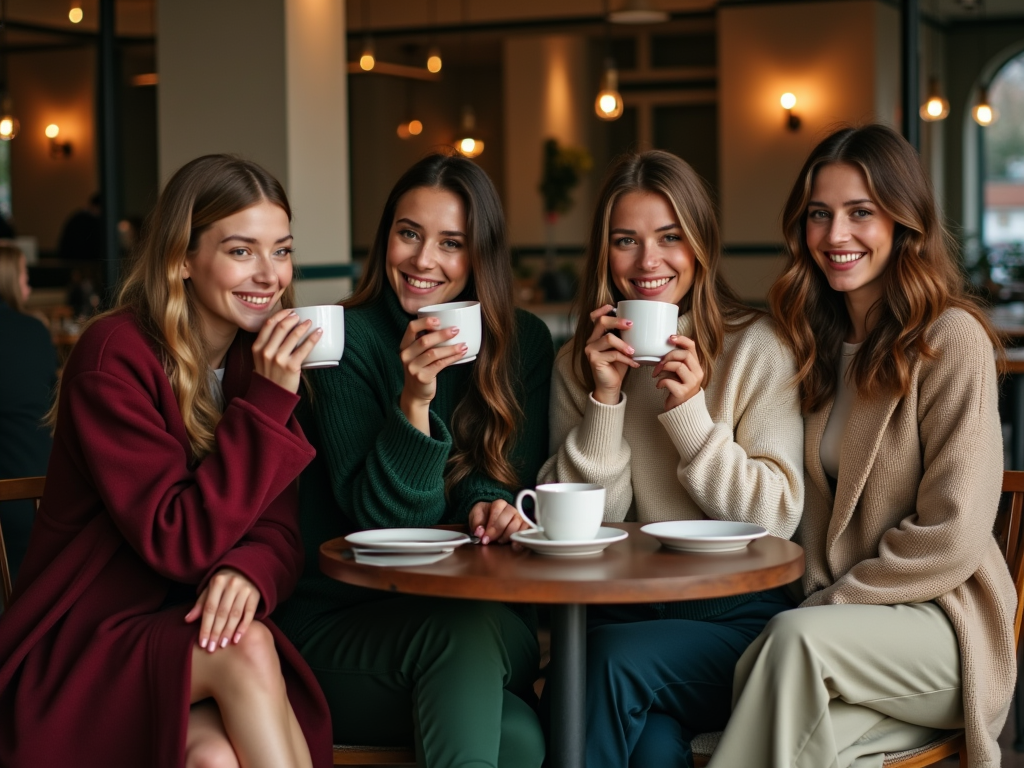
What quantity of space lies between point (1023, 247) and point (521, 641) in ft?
31.0

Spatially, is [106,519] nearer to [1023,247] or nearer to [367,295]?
[367,295]

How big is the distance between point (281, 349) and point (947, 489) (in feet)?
3.53

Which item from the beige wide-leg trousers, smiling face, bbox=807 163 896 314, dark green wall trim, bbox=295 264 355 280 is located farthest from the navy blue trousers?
dark green wall trim, bbox=295 264 355 280

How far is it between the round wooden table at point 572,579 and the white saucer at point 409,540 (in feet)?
0.07

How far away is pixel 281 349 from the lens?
188cm

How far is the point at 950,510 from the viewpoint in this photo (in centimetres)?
191

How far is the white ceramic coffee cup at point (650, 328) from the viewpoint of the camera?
1999 mm

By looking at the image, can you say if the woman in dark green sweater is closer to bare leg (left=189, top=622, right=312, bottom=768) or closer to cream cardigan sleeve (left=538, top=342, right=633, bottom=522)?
cream cardigan sleeve (left=538, top=342, right=633, bottom=522)

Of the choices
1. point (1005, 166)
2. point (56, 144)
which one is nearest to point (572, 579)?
point (56, 144)

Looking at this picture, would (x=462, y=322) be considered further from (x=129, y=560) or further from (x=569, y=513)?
(x=129, y=560)

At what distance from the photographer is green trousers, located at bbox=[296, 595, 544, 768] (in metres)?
1.81

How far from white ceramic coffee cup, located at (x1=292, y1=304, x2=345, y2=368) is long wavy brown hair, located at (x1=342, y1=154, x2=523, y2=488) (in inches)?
15.2

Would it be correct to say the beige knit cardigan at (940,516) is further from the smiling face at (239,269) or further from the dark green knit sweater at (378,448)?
the smiling face at (239,269)

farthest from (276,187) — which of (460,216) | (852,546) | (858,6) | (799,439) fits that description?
(858,6)
